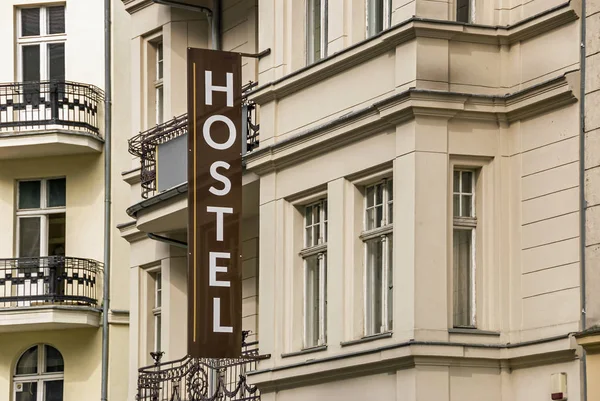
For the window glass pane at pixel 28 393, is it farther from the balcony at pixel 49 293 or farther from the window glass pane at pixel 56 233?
the window glass pane at pixel 56 233

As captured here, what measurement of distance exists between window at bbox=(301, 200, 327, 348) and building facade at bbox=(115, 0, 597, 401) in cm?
3

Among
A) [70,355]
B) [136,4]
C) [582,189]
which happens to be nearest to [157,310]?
[136,4]

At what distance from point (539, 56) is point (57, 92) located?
16.0 metres

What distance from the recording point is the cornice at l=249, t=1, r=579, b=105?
781 inches

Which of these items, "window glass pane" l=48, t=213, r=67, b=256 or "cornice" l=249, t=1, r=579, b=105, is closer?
"cornice" l=249, t=1, r=579, b=105

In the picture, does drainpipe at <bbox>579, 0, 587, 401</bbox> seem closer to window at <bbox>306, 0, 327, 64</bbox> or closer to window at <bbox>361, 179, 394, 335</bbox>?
window at <bbox>361, 179, 394, 335</bbox>

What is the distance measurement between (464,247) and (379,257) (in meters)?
1.29

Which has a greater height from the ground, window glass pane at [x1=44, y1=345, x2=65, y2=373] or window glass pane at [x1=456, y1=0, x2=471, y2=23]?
window glass pane at [x1=456, y1=0, x2=471, y2=23]

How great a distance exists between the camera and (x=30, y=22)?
116ft

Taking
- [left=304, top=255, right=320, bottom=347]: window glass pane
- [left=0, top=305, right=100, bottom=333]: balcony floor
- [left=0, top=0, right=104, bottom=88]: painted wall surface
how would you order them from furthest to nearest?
1. [left=0, top=0, right=104, bottom=88]: painted wall surface
2. [left=0, top=305, right=100, bottom=333]: balcony floor
3. [left=304, top=255, right=320, bottom=347]: window glass pane

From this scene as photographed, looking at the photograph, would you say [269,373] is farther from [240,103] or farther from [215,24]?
[215,24]

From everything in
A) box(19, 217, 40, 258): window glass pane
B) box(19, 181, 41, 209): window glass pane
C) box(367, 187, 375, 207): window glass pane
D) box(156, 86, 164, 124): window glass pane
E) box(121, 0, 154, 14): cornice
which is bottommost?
box(367, 187, 375, 207): window glass pane

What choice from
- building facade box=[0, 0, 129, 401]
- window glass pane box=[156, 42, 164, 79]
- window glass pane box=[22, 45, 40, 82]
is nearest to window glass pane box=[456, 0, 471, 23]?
window glass pane box=[156, 42, 164, 79]

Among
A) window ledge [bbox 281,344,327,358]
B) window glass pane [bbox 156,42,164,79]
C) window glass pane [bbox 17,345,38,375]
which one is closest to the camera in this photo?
window ledge [bbox 281,344,327,358]
